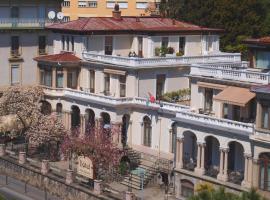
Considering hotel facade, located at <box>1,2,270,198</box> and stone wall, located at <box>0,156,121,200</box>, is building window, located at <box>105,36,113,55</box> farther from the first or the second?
stone wall, located at <box>0,156,121,200</box>

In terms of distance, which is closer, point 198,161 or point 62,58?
point 198,161

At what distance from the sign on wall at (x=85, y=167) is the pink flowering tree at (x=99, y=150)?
0.27 meters

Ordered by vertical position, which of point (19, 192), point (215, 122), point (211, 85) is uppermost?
point (211, 85)

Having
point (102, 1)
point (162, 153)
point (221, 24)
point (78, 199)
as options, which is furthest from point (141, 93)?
point (102, 1)

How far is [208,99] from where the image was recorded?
169ft

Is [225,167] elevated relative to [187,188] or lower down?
elevated

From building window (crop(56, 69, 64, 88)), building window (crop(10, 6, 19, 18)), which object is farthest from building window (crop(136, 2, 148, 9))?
building window (crop(56, 69, 64, 88))

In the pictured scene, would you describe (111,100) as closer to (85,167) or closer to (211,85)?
(85,167)

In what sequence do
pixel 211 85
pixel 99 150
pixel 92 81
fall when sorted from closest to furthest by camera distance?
pixel 211 85
pixel 99 150
pixel 92 81

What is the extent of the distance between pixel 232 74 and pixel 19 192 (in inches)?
768

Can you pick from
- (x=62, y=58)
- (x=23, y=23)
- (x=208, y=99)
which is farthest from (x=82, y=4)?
(x=208, y=99)

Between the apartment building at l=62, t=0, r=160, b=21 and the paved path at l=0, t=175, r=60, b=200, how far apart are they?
6249 centimetres

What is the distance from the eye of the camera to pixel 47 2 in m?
73.1

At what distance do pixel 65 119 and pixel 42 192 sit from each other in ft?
32.4
